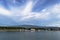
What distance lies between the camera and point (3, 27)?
335 ft
